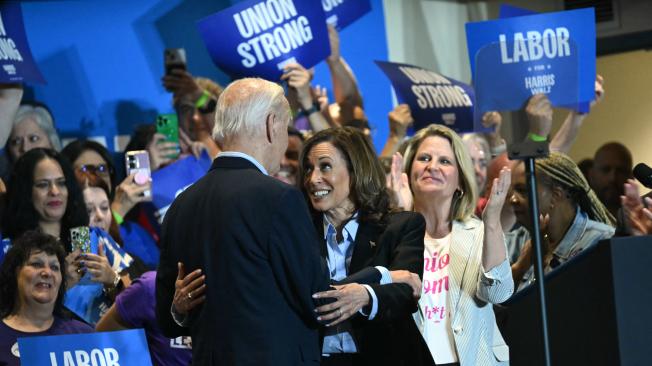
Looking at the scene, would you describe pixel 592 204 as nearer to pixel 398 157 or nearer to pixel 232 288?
pixel 398 157

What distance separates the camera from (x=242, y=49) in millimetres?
5270

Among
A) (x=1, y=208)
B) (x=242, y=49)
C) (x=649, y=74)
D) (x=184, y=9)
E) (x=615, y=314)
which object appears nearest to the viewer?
(x=615, y=314)

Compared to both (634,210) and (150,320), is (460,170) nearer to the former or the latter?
(634,210)

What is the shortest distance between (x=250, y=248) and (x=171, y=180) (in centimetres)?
260

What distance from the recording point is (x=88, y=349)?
3.75 m

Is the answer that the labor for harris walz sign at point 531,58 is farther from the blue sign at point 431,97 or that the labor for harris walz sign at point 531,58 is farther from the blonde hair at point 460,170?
the blonde hair at point 460,170

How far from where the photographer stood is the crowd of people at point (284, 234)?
9.48 feet

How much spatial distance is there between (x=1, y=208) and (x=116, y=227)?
0.54m

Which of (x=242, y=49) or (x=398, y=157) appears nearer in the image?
(x=398, y=157)

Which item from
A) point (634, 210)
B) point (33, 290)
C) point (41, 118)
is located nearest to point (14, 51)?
point (41, 118)

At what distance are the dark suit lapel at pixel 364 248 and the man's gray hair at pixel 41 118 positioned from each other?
244 cm

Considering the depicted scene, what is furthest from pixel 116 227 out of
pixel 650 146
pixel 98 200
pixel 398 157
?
pixel 650 146

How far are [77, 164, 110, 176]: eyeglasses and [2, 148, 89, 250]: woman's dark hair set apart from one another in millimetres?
420

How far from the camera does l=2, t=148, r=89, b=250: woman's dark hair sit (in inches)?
185
